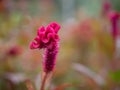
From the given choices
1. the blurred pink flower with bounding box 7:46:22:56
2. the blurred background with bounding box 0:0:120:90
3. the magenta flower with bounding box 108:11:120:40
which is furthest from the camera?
the blurred pink flower with bounding box 7:46:22:56

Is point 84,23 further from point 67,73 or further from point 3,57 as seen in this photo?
point 3,57

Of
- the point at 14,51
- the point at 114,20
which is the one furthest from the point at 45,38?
the point at 14,51

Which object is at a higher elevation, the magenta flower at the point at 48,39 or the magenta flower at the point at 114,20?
the magenta flower at the point at 114,20

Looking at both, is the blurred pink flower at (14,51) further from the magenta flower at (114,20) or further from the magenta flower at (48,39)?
the magenta flower at (48,39)

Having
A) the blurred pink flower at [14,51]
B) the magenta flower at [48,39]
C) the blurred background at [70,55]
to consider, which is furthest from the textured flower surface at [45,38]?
the blurred pink flower at [14,51]

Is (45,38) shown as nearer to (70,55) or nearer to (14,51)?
(14,51)

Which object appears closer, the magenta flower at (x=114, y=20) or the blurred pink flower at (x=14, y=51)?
the magenta flower at (x=114, y=20)

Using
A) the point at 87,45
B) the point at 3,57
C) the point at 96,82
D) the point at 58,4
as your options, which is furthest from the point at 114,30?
the point at 58,4

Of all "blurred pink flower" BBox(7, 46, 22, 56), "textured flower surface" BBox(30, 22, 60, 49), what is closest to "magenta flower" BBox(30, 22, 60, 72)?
"textured flower surface" BBox(30, 22, 60, 49)

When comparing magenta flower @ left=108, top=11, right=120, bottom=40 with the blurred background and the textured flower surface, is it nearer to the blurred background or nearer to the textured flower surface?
the blurred background

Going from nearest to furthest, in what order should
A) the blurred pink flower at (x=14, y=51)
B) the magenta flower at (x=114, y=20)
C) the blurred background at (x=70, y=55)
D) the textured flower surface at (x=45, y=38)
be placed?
1. the textured flower surface at (x=45, y=38)
2. the magenta flower at (x=114, y=20)
3. the blurred background at (x=70, y=55)
4. the blurred pink flower at (x=14, y=51)

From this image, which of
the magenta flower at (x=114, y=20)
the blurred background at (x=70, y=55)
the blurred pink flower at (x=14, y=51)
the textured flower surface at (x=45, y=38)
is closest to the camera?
the textured flower surface at (x=45, y=38)
